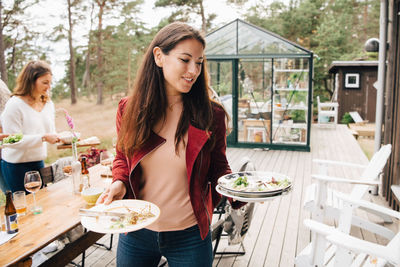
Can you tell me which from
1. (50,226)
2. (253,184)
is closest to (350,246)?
(253,184)

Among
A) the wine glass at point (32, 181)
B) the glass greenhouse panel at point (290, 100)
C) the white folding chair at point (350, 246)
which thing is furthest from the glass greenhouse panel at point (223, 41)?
the wine glass at point (32, 181)

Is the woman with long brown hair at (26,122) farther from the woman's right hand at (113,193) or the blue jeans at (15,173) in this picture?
the woman's right hand at (113,193)

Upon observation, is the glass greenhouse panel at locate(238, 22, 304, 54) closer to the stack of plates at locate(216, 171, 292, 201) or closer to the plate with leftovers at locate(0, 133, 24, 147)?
the plate with leftovers at locate(0, 133, 24, 147)

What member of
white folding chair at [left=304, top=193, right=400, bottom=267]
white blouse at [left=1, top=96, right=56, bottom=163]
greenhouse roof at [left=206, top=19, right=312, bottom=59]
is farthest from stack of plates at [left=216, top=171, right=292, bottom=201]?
greenhouse roof at [left=206, top=19, right=312, bottom=59]

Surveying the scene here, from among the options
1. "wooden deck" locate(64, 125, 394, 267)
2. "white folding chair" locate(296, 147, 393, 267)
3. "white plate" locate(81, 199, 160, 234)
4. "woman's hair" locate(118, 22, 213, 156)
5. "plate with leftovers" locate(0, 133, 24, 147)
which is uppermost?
"woman's hair" locate(118, 22, 213, 156)

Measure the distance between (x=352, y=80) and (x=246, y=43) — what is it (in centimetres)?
821

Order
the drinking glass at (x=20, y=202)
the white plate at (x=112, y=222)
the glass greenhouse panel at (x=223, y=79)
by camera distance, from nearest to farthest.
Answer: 1. the white plate at (x=112, y=222)
2. the drinking glass at (x=20, y=202)
3. the glass greenhouse panel at (x=223, y=79)

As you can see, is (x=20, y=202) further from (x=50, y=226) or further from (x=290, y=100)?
(x=290, y=100)

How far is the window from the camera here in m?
13.5

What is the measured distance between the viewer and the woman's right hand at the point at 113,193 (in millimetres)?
1276

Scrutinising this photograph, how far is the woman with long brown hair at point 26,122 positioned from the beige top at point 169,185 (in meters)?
1.68

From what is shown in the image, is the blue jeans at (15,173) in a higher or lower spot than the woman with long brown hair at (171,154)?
lower

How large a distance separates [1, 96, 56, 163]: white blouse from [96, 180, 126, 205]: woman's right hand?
166 cm

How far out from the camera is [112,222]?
43.8 inches
